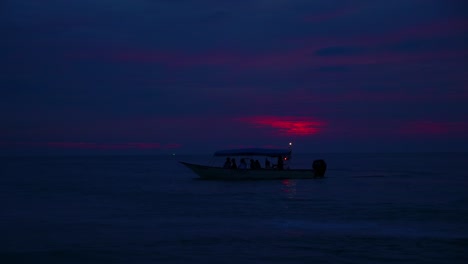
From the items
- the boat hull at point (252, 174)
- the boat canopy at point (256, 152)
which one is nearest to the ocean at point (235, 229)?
the boat hull at point (252, 174)

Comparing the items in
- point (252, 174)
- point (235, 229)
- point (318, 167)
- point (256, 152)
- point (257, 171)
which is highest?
point (256, 152)

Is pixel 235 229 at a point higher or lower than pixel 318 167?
lower

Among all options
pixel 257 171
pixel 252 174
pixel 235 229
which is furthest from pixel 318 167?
pixel 235 229

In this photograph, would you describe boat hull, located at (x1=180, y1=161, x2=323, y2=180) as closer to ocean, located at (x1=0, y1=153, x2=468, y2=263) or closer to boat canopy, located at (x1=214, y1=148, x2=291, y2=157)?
boat canopy, located at (x1=214, y1=148, x2=291, y2=157)

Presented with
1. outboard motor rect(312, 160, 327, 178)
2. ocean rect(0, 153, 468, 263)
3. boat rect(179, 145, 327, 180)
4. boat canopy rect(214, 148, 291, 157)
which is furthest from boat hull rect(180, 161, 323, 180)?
ocean rect(0, 153, 468, 263)

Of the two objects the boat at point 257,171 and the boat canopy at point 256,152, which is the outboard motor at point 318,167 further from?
the boat canopy at point 256,152

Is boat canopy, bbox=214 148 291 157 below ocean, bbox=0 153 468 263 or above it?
above

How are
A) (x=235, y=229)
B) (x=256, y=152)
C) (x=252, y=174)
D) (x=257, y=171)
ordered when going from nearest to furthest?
(x=235, y=229)
(x=257, y=171)
(x=252, y=174)
(x=256, y=152)

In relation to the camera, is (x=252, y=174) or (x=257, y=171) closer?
(x=257, y=171)

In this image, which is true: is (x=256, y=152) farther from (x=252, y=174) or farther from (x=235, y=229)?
(x=235, y=229)

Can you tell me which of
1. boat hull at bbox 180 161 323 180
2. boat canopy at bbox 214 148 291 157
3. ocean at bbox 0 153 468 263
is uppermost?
boat canopy at bbox 214 148 291 157

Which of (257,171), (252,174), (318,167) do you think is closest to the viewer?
(257,171)

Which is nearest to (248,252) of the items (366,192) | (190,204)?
(190,204)

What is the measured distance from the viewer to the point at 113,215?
2312cm
